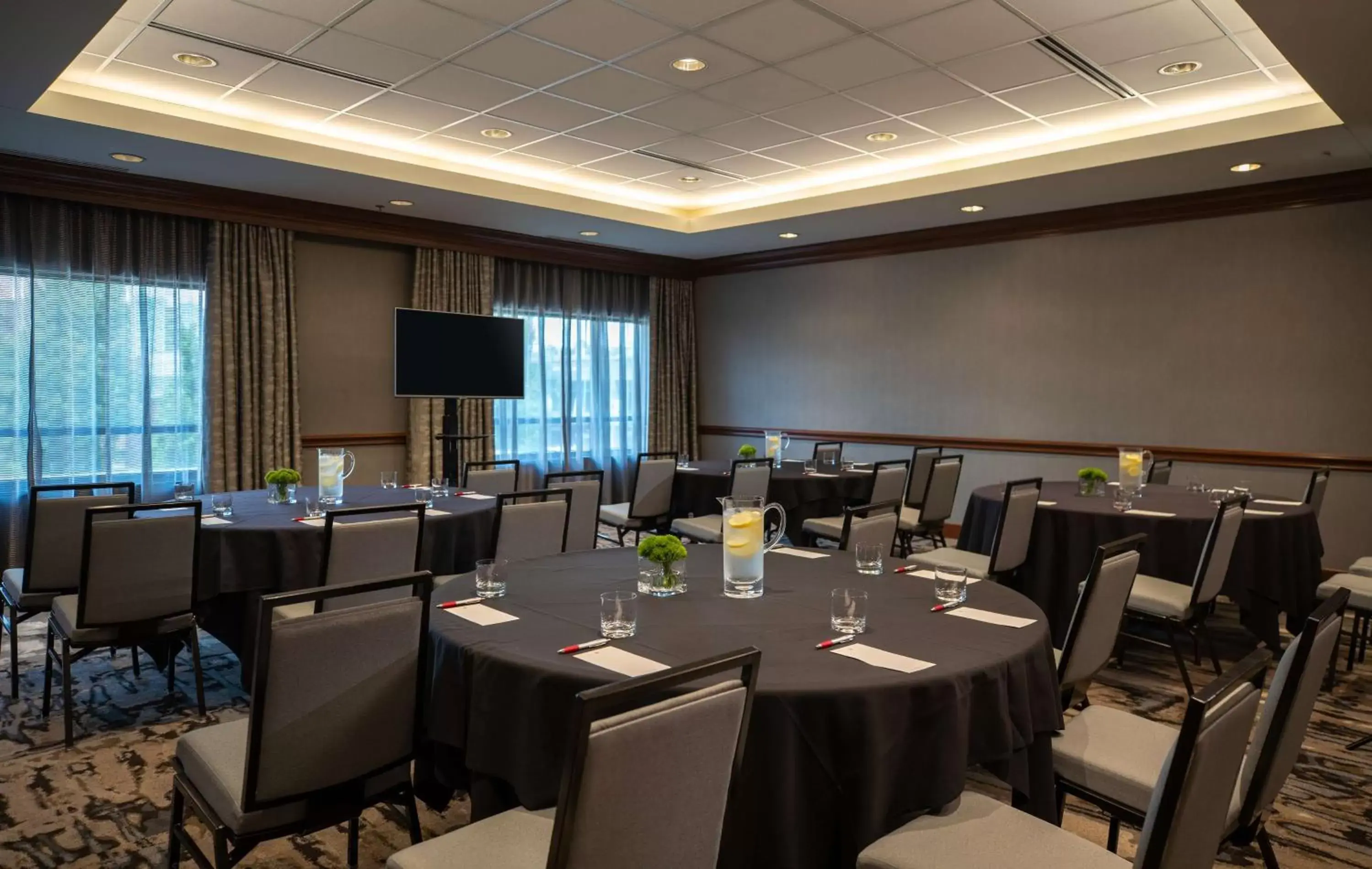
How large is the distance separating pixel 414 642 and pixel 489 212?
581 centimetres

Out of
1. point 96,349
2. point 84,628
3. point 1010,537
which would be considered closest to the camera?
point 84,628

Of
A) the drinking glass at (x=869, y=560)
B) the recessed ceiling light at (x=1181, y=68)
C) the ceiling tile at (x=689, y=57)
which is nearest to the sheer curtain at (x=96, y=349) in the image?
the ceiling tile at (x=689, y=57)

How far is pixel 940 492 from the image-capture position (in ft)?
19.5

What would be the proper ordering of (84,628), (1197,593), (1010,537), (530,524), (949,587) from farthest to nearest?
1. (1010,537)
2. (530,524)
3. (1197,593)
4. (84,628)
5. (949,587)

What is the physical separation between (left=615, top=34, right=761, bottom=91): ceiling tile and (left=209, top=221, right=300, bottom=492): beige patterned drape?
12.3 ft

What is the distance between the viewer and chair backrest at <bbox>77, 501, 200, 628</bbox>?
326 centimetres

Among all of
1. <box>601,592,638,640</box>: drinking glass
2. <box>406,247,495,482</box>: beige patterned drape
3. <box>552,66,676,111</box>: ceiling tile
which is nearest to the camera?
<box>601,592,638,640</box>: drinking glass

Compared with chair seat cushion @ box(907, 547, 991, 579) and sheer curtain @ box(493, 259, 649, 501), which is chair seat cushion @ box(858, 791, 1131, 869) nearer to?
chair seat cushion @ box(907, 547, 991, 579)

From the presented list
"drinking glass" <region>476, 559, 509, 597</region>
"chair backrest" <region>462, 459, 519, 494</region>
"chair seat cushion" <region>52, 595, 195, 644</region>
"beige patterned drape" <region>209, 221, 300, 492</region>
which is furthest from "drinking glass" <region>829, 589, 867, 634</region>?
"beige patterned drape" <region>209, 221, 300, 492</region>

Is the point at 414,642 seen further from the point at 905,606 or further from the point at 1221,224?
the point at 1221,224

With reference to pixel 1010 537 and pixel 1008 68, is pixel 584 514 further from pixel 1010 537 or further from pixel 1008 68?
pixel 1008 68

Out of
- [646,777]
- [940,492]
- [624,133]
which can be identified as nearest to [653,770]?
[646,777]

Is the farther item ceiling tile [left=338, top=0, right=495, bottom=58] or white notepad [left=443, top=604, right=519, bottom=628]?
ceiling tile [left=338, top=0, right=495, bottom=58]

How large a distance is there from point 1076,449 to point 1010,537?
3.20m
